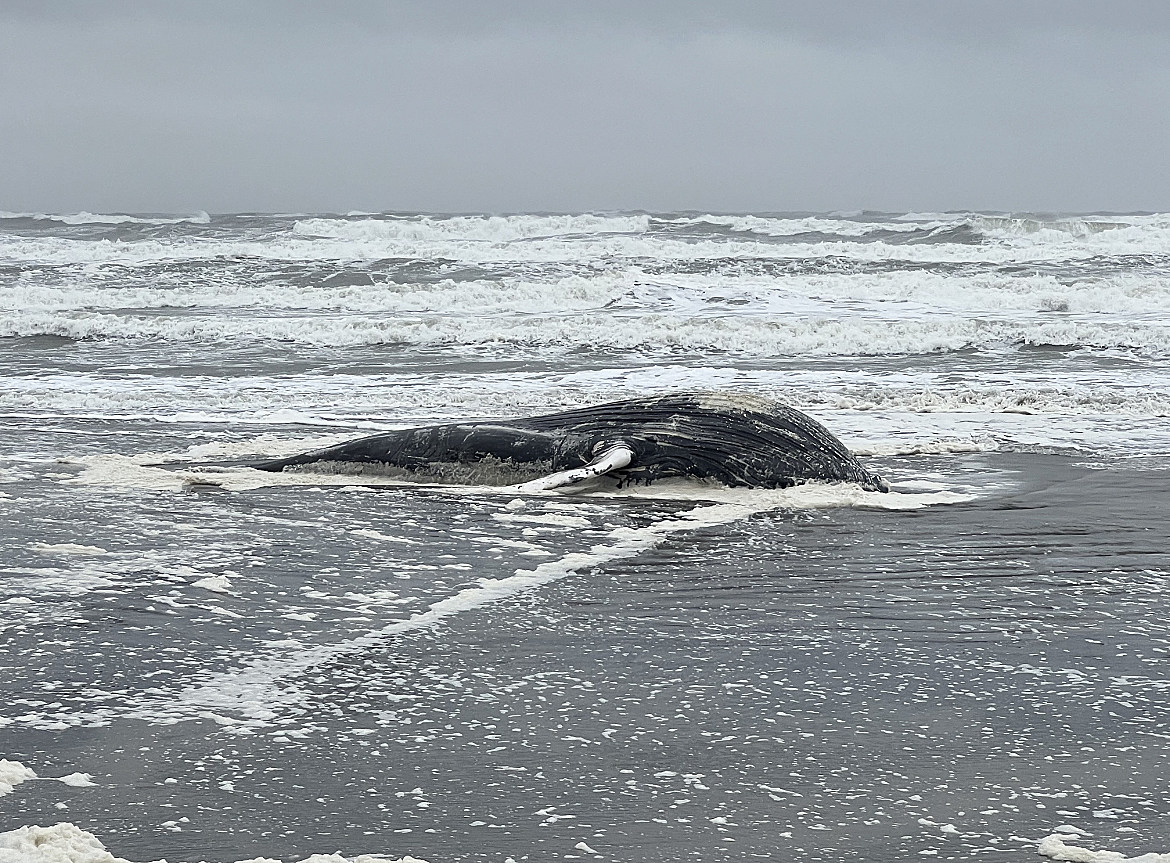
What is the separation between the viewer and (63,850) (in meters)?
3.20

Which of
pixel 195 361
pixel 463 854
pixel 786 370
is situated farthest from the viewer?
pixel 195 361

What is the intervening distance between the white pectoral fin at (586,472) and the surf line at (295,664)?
128 cm

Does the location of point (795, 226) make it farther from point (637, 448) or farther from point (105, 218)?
point (637, 448)

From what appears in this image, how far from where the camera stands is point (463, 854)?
3.29 m

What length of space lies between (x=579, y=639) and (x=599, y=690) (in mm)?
638

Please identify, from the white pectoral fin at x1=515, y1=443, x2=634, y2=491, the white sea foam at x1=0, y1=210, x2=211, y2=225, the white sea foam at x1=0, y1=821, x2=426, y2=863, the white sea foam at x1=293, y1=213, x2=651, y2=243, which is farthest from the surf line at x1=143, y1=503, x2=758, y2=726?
the white sea foam at x1=0, y1=210, x2=211, y2=225

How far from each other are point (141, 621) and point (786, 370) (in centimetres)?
1230

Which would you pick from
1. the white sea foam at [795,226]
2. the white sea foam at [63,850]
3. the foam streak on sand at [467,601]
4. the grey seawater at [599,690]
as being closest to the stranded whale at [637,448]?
the foam streak on sand at [467,601]

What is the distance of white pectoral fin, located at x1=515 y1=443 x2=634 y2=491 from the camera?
27.3 feet

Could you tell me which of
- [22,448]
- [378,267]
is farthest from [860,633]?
[378,267]

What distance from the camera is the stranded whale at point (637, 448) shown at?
8.55 meters

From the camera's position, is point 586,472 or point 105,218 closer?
point 586,472

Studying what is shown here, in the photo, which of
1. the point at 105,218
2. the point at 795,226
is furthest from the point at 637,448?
the point at 105,218

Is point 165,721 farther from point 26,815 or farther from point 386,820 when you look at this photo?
point 386,820
